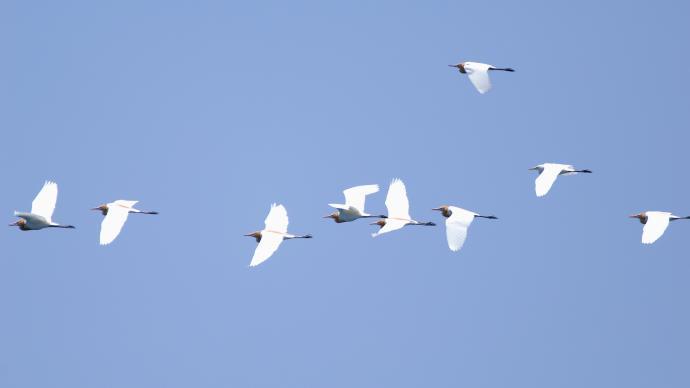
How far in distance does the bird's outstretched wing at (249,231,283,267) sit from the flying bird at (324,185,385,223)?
9.49ft

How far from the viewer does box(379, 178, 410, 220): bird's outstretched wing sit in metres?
74.7

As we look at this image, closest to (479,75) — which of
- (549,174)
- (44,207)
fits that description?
(549,174)

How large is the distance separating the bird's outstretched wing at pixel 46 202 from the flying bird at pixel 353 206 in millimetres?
10466

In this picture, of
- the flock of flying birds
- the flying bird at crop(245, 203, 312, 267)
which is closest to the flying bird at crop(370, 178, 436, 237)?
the flock of flying birds

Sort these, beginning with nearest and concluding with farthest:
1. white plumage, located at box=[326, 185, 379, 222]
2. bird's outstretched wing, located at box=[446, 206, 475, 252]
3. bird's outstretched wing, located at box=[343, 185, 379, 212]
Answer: bird's outstretched wing, located at box=[446, 206, 475, 252] < white plumage, located at box=[326, 185, 379, 222] < bird's outstretched wing, located at box=[343, 185, 379, 212]

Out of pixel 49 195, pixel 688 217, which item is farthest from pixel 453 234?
pixel 49 195

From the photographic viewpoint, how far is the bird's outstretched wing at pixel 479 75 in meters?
71.7

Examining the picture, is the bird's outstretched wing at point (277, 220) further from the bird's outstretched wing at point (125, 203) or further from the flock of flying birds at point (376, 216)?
the bird's outstretched wing at point (125, 203)

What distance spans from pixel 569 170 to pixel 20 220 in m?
20.9

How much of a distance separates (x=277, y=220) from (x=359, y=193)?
160 inches

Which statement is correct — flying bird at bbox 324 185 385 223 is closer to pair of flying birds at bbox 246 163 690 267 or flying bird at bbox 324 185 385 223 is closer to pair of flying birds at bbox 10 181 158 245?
pair of flying birds at bbox 246 163 690 267

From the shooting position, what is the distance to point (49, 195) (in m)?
73.4

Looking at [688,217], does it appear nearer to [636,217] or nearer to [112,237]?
[636,217]

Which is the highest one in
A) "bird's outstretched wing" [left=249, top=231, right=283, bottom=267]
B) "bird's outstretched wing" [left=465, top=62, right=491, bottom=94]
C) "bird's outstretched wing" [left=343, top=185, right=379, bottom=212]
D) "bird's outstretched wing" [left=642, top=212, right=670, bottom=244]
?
"bird's outstretched wing" [left=465, top=62, right=491, bottom=94]
